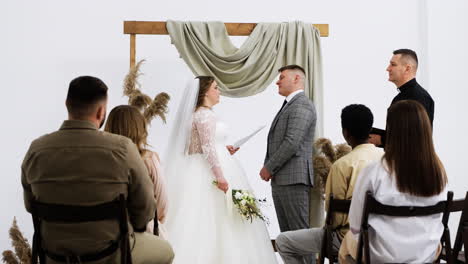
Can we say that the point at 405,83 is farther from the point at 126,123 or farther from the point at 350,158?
the point at 126,123

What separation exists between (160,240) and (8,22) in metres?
4.36

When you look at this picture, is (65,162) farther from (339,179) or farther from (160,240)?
(339,179)

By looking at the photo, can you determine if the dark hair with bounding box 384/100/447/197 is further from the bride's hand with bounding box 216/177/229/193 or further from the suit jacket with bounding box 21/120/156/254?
the bride's hand with bounding box 216/177/229/193

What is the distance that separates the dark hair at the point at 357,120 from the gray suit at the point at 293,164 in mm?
1197

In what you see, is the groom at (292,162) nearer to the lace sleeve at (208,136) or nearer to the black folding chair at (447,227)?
the lace sleeve at (208,136)

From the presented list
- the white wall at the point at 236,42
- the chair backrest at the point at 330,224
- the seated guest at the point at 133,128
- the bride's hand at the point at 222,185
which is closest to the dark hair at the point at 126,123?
the seated guest at the point at 133,128

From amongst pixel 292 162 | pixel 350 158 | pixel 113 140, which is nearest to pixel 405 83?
pixel 292 162

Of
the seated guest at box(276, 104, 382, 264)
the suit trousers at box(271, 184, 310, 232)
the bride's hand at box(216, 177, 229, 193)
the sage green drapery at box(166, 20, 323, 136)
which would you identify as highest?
the sage green drapery at box(166, 20, 323, 136)

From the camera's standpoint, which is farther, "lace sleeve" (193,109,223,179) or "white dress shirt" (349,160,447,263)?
"lace sleeve" (193,109,223,179)

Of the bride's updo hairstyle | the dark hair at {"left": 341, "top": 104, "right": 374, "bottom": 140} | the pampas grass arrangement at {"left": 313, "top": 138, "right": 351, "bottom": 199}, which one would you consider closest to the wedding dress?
the bride's updo hairstyle

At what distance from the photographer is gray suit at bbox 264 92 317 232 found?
4.51m

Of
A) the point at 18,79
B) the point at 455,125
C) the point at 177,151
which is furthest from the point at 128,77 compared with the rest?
the point at 455,125

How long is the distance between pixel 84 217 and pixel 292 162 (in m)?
2.41

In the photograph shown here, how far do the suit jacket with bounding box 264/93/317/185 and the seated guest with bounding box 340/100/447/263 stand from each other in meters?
1.82
